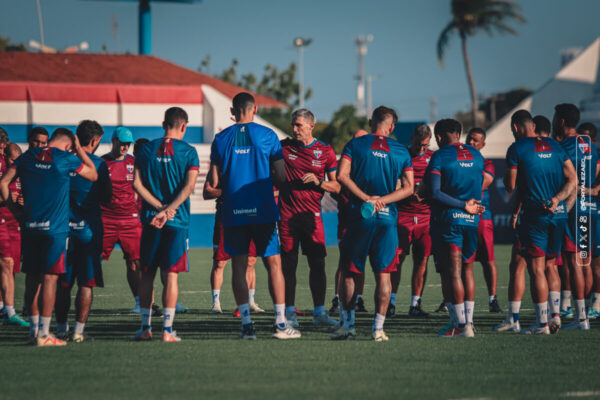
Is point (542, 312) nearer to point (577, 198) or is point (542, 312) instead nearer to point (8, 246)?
point (577, 198)

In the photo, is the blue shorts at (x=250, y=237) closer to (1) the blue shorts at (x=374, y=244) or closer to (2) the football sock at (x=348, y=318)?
(1) the blue shorts at (x=374, y=244)

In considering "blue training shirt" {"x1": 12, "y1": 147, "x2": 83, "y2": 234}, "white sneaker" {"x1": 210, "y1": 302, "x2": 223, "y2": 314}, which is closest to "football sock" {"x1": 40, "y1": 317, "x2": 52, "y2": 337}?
"blue training shirt" {"x1": 12, "y1": 147, "x2": 83, "y2": 234}

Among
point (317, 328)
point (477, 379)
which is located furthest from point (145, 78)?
point (477, 379)

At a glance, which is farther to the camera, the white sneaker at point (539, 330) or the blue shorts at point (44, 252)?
the white sneaker at point (539, 330)

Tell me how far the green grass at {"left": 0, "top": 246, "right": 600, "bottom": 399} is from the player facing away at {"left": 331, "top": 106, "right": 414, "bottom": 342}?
0.50 meters

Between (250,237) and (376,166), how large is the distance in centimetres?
140

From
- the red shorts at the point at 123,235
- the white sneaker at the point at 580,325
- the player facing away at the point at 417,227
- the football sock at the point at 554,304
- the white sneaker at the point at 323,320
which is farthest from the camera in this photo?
the player facing away at the point at 417,227

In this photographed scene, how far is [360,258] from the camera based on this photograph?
7.89 m

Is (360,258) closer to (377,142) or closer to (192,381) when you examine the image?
(377,142)

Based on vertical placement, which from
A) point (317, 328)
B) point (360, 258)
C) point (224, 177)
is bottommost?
point (317, 328)

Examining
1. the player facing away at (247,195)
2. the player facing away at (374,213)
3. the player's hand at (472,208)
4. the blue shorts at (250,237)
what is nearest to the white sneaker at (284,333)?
the player facing away at (247,195)

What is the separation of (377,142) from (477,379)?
103 inches

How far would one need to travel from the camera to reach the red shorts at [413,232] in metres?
→ 10.3

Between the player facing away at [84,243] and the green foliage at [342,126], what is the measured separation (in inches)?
1646
